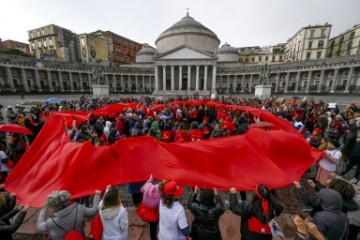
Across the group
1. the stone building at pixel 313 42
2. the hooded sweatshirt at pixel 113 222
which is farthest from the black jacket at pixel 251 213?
the stone building at pixel 313 42

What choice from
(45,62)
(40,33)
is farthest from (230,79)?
(40,33)

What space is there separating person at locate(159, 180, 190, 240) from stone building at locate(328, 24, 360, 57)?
67110mm

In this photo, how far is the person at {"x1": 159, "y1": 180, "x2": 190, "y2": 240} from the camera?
2303mm

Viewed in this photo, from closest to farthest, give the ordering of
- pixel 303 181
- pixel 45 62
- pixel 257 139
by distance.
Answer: pixel 257 139 → pixel 303 181 → pixel 45 62

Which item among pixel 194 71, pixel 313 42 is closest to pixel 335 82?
pixel 313 42

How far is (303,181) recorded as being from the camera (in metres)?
5.62

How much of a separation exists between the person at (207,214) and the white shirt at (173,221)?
0.61 feet

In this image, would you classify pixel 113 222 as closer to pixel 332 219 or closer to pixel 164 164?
pixel 164 164

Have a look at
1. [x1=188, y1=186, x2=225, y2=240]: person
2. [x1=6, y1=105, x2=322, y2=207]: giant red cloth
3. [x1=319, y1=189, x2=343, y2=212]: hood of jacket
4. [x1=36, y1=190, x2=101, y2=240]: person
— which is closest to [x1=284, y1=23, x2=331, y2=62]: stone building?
[x1=6, y1=105, x2=322, y2=207]: giant red cloth

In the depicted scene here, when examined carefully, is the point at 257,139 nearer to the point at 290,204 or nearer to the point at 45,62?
the point at 290,204

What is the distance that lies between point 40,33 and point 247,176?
72.7m

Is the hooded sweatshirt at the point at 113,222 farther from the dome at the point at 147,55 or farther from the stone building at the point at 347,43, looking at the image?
the stone building at the point at 347,43

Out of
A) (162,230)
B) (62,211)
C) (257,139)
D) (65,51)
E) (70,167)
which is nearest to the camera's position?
(62,211)

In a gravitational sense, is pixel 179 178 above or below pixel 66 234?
above
